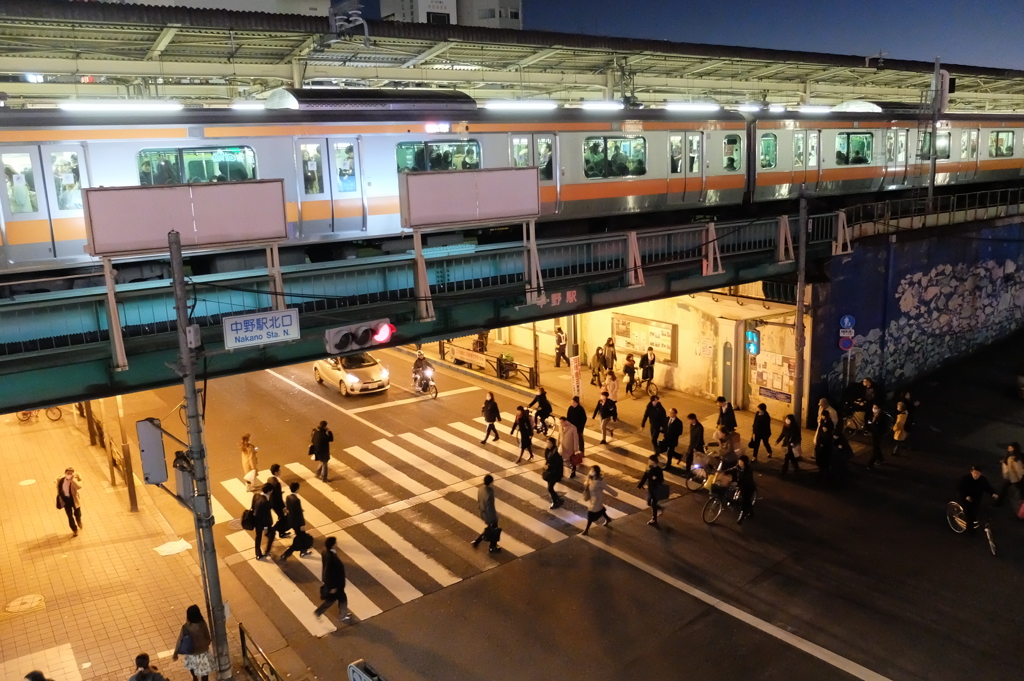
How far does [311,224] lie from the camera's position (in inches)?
566

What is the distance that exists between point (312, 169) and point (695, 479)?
1014cm

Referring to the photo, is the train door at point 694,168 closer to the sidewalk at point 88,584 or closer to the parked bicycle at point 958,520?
the parked bicycle at point 958,520

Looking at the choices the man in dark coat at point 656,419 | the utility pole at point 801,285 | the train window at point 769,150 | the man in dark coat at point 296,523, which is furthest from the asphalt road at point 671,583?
the train window at point 769,150

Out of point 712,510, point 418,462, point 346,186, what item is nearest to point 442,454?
point 418,462

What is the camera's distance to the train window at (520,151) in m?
16.3

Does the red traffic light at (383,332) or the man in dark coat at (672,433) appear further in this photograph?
the man in dark coat at (672,433)

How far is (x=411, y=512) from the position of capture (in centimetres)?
1611

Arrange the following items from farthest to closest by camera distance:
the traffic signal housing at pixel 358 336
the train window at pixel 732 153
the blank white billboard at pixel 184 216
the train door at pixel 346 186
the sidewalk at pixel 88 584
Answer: the train window at pixel 732 153 → the train door at pixel 346 186 → the traffic signal housing at pixel 358 336 → the sidewalk at pixel 88 584 → the blank white billboard at pixel 184 216

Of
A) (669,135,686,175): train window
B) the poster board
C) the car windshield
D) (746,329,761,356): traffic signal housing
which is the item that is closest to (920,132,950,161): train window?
(746,329,761,356): traffic signal housing

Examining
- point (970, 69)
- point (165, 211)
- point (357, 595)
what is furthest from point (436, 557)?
point (970, 69)

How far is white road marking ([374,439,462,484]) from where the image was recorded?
58.9ft

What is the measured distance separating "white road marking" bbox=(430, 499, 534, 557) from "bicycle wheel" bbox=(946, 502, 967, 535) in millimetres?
7781

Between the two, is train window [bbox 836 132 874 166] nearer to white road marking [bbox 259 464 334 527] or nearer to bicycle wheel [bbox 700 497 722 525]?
bicycle wheel [bbox 700 497 722 525]

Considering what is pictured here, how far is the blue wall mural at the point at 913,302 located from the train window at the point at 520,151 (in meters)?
8.94
